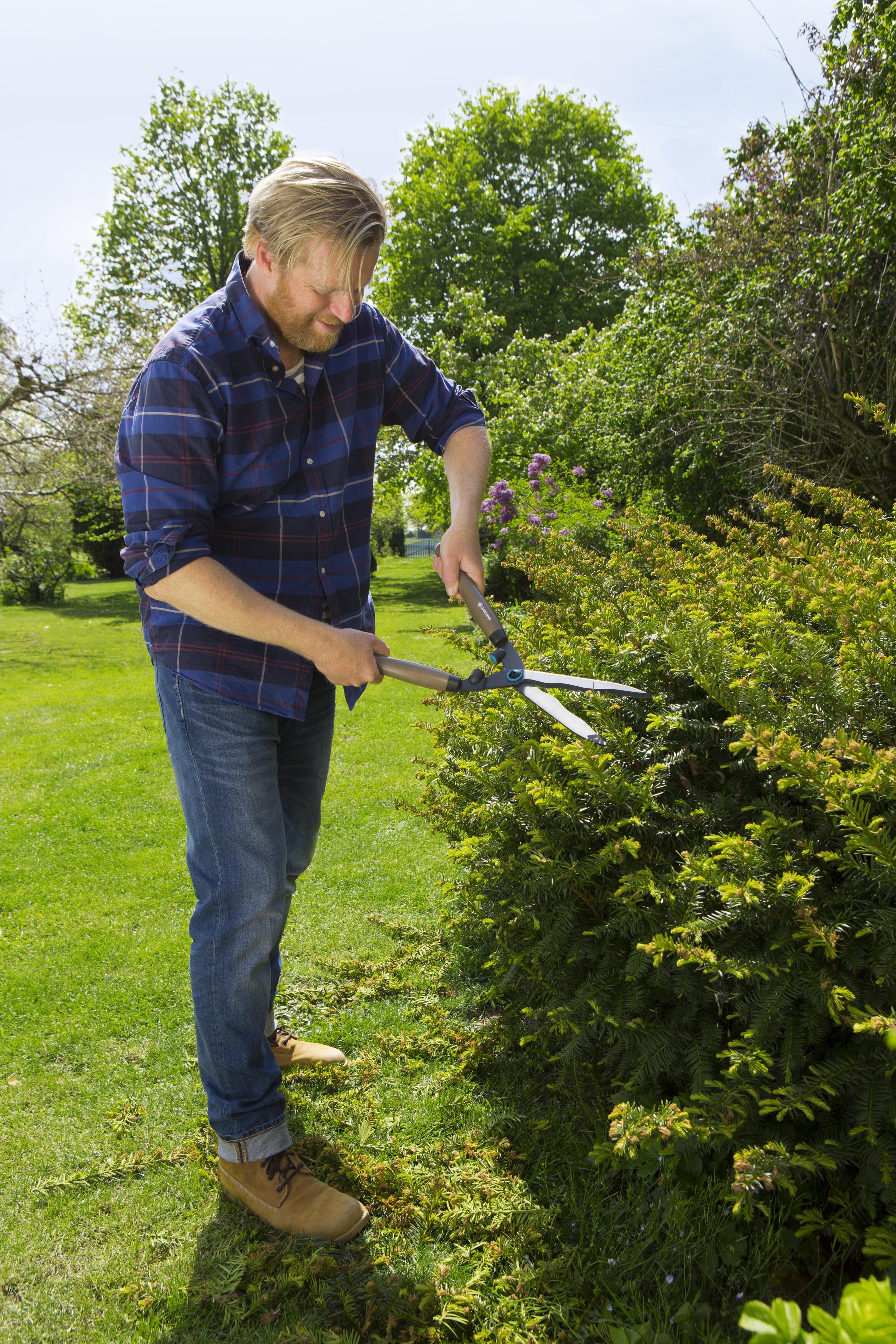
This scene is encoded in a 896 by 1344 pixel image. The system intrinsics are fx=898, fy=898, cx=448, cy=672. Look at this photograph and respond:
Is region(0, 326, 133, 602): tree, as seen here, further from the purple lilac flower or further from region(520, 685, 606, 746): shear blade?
region(520, 685, 606, 746): shear blade

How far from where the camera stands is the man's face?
6.96ft

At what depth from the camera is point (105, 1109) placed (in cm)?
289

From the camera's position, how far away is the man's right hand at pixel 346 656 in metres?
2.15

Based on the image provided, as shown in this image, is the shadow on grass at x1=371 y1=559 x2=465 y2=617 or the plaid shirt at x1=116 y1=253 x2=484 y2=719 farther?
the shadow on grass at x1=371 y1=559 x2=465 y2=617

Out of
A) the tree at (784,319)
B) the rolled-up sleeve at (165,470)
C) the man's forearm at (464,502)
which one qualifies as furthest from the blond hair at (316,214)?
the tree at (784,319)

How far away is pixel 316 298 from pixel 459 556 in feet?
2.60

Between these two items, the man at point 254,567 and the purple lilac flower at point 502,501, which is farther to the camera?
the purple lilac flower at point 502,501

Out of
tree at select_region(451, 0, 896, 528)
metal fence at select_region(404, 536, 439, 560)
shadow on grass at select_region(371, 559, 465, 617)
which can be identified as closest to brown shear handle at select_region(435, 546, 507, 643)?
tree at select_region(451, 0, 896, 528)

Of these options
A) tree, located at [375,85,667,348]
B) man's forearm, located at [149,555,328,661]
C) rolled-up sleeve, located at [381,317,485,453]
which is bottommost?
man's forearm, located at [149,555,328,661]

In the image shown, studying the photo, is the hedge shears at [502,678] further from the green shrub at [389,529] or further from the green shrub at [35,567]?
the green shrub at [389,529]

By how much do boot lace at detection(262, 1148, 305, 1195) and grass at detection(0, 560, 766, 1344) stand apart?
136mm

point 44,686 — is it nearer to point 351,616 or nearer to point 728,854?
point 351,616

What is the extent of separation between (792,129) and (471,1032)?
8.49 m

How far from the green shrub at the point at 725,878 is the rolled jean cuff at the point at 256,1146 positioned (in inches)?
27.4
